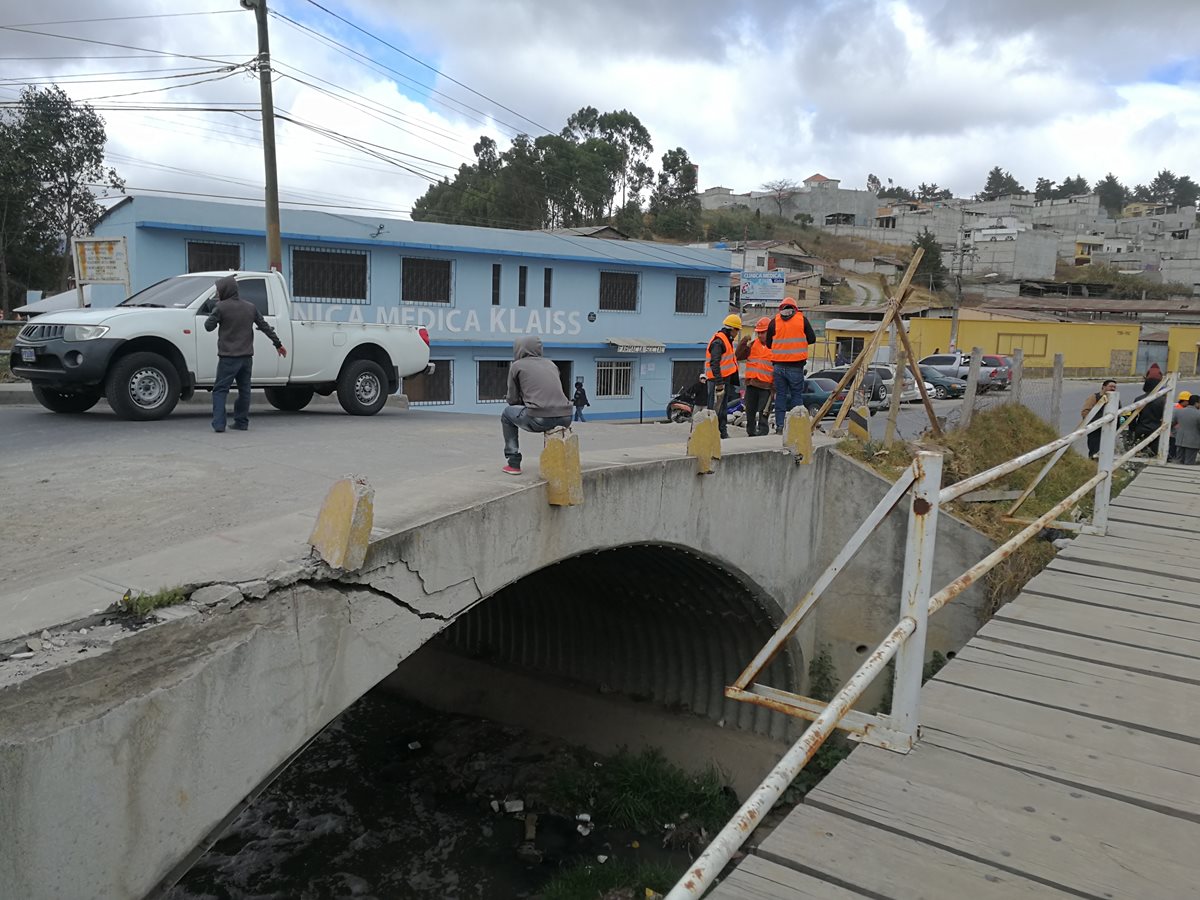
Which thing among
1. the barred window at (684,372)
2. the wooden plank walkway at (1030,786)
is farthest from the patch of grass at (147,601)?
the barred window at (684,372)

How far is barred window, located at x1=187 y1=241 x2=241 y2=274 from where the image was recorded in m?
19.9

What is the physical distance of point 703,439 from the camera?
7973mm

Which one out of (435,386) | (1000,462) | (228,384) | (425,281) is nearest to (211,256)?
(425,281)

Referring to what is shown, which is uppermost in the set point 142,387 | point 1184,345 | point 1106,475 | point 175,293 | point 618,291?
point 618,291

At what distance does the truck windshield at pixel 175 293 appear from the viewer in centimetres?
948

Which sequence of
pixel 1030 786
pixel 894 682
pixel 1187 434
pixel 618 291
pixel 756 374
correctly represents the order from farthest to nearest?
pixel 618 291, pixel 1187 434, pixel 756 374, pixel 894 682, pixel 1030 786

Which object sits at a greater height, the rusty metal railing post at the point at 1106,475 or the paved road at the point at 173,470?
the rusty metal railing post at the point at 1106,475

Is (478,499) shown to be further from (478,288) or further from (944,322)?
(944,322)

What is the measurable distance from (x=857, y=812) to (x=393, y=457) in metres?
6.14

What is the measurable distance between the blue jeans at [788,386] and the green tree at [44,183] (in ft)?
Answer: 103

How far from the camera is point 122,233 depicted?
773 inches

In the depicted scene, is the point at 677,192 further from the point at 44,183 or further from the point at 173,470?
the point at 173,470

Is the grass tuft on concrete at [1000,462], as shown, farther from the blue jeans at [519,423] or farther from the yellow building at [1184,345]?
the yellow building at [1184,345]

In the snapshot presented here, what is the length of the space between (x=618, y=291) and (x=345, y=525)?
24.3 meters
